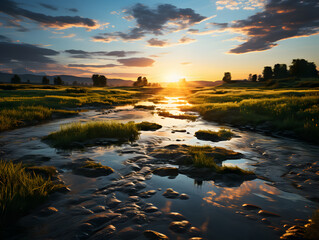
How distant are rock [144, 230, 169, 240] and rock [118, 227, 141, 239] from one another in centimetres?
19

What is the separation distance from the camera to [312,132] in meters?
14.8

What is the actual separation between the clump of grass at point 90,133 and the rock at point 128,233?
340 inches

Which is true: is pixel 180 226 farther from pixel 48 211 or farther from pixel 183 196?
pixel 48 211

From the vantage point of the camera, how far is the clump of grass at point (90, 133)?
12.6 metres

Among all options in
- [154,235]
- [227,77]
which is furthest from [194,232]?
[227,77]

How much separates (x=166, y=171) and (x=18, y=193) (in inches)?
201

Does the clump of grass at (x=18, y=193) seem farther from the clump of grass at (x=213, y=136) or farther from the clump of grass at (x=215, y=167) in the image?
the clump of grass at (x=213, y=136)

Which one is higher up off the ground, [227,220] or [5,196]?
[5,196]

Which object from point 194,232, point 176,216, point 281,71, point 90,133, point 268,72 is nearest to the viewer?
point 194,232

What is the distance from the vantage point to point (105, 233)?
4.69 metres

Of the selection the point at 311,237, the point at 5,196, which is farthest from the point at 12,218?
the point at 311,237

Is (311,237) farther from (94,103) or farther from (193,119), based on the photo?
(94,103)

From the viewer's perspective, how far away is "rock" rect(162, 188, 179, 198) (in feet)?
21.1

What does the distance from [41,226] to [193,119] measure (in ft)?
71.0
